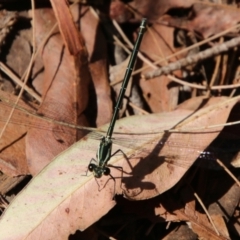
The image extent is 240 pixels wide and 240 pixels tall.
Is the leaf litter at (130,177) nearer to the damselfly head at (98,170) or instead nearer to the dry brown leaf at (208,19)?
the damselfly head at (98,170)

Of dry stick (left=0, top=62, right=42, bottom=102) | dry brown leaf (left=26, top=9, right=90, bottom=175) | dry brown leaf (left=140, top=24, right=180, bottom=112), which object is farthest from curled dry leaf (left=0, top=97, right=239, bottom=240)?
dry stick (left=0, top=62, right=42, bottom=102)

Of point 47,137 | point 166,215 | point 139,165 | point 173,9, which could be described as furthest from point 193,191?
point 173,9

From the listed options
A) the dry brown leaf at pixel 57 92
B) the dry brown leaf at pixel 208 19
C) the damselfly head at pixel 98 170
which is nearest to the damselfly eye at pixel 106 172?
the damselfly head at pixel 98 170

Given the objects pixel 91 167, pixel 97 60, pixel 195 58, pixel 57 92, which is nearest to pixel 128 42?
pixel 97 60

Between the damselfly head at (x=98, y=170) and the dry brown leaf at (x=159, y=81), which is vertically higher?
the dry brown leaf at (x=159, y=81)

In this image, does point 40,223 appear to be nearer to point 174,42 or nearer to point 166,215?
point 166,215

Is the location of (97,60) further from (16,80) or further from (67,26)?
(16,80)

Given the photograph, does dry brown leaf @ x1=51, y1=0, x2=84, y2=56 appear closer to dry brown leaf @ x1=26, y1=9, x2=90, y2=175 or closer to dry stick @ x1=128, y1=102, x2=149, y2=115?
dry brown leaf @ x1=26, y1=9, x2=90, y2=175
